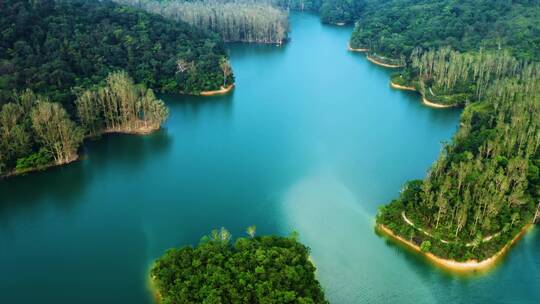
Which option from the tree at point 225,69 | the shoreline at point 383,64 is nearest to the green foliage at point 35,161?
the tree at point 225,69

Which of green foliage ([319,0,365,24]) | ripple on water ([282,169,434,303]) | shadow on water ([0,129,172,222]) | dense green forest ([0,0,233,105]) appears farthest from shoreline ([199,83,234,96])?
green foliage ([319,0,365,24])

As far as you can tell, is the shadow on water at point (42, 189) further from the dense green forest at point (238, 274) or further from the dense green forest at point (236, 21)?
the dense green forest at point (236, 21)

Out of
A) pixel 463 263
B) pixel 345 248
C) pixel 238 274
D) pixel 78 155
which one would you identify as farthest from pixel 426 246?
pixel 78 155

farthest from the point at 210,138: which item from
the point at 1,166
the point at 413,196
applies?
the point at 413,196

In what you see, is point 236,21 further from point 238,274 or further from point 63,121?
point 238,274

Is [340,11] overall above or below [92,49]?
above

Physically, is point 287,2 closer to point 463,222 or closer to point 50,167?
point 50,167
